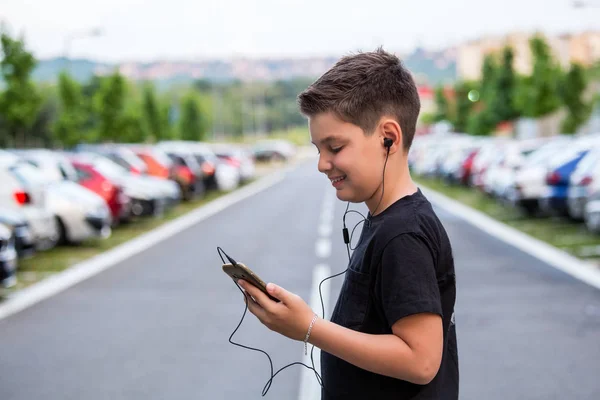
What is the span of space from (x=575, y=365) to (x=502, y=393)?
46.5 inches

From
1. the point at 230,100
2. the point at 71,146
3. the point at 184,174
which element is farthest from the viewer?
the point at 230,100

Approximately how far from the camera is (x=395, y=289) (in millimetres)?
1812

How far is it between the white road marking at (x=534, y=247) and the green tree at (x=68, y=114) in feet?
70.8

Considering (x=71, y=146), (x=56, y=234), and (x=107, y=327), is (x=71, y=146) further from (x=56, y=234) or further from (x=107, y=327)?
(x=107, y=327)

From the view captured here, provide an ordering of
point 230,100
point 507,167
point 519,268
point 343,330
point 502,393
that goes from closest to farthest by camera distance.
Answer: point 343,330 → point 502,393 → point 519,268 → point 507,167 → point 230,100

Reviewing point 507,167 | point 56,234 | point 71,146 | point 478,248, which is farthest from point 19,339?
point 71,146

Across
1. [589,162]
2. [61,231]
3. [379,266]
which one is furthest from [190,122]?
[379,266]

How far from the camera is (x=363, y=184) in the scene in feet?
6.42

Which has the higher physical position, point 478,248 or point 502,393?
point 502,393

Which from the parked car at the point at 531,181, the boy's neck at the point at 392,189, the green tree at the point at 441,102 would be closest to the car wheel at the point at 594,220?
the parked car at the point at 531,181

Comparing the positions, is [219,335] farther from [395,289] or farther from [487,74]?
[487,74]

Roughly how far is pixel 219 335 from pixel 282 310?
6.64 m

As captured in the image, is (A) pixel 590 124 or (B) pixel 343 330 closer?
(B) pixel 343 330

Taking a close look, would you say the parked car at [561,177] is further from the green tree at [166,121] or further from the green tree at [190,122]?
the green tree at [190,122]
